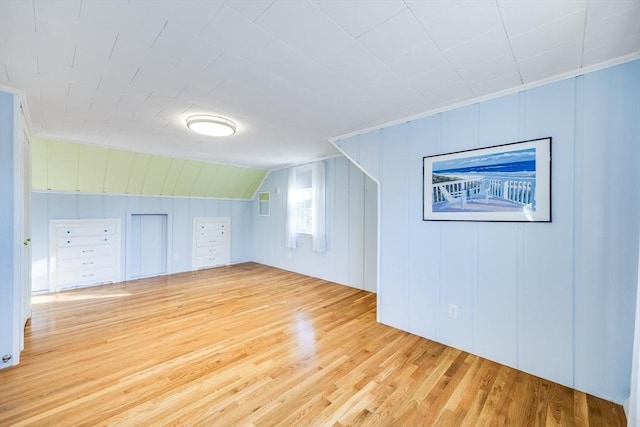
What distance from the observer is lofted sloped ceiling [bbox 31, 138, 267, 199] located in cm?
387

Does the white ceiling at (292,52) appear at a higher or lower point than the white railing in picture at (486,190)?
higher

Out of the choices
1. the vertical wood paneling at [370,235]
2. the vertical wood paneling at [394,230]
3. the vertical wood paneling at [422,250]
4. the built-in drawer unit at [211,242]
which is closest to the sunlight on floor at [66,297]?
the built-in drawer unit at [211,242]

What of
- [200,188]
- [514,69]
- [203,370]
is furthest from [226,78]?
[200,188]

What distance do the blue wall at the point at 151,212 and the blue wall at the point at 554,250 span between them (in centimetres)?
464

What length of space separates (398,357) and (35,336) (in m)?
3.56

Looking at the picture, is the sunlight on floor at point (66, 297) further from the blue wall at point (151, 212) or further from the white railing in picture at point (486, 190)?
the white railing in picture at point (486, 190)

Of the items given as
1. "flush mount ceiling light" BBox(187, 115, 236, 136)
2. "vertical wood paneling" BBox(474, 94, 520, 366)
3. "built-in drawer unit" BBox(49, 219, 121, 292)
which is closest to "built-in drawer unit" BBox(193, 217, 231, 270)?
"built-in drawer unit" BBox(49, 219, 121, 292)

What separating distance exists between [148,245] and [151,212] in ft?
2.20

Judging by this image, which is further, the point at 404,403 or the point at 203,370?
the point at 203,370

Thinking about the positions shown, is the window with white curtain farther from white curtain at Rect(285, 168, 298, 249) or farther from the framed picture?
the framed picture

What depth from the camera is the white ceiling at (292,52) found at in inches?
52.6

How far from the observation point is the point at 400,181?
289 centimetres

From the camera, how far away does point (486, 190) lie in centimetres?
228

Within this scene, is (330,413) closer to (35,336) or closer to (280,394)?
(280,394)
